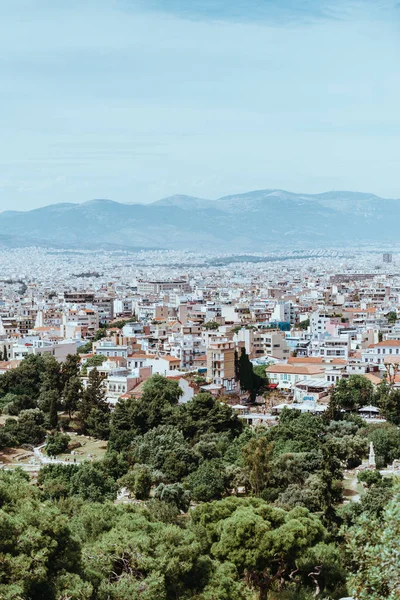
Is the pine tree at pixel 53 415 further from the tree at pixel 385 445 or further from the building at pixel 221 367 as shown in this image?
the tree at pixel 385 445

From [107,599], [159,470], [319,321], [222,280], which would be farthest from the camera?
[222,280]

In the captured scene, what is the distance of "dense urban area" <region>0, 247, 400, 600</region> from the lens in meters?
10.7

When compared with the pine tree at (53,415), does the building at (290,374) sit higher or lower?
higher

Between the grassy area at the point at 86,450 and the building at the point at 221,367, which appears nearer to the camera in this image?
the grassy area at the point at 86,450

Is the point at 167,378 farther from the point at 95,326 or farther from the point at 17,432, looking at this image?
the point at 95,326

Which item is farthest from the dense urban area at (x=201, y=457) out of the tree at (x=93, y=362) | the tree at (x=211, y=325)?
the tree at (x=211, y=325)

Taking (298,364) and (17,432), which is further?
(298,364)

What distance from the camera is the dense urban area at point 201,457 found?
10.7 meters

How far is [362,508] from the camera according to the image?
53.3 feet

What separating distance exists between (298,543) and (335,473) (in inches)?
221

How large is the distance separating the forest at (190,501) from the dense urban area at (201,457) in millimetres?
28

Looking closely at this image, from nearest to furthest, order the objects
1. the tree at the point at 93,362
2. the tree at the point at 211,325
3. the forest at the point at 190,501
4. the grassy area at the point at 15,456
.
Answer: the forest at the point at 190,501 → the grassy area at the point at 15,456 → the tree at the point at 93,362 → the tree at the point at 211,325

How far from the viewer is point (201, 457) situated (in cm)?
2083

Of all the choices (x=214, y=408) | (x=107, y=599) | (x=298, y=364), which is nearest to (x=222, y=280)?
(x=298, y=364)
